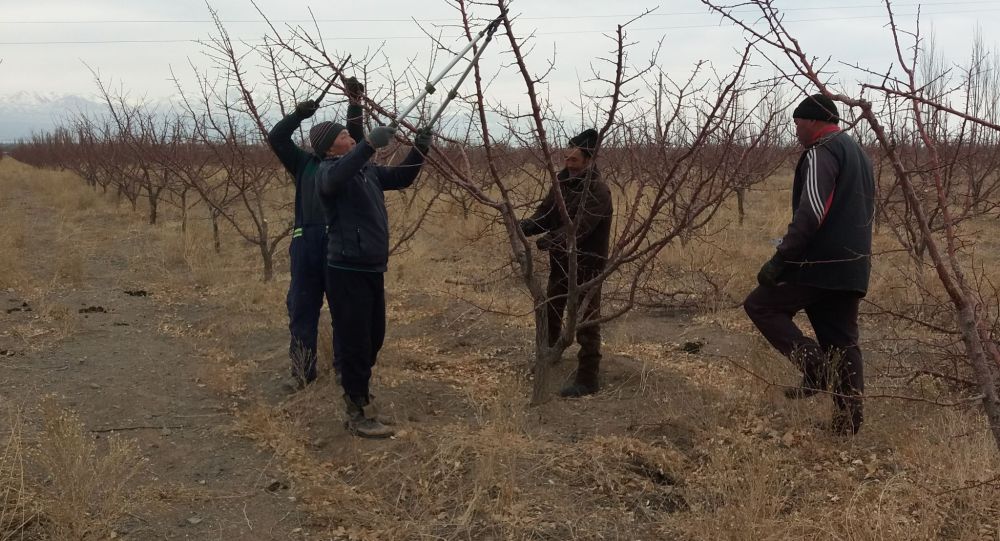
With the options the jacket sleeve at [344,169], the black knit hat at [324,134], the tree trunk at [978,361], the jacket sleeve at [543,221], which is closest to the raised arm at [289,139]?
the black knit hat at [324,134]

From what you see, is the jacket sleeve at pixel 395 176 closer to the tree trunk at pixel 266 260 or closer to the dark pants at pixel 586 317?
the dark pants at pixel 586 317

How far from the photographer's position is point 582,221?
3.85 meters

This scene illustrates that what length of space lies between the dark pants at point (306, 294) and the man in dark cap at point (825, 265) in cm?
223

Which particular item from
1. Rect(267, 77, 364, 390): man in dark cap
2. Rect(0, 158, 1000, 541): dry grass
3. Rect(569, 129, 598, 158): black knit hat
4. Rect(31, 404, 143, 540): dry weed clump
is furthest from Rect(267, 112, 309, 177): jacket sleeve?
Rect(31, 404, 143, 540): dry weed clump

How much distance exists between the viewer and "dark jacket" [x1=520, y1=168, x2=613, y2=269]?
12.2ft

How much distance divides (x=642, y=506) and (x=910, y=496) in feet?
2.92

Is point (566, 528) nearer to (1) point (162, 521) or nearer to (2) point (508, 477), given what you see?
(2) point (508, 477)

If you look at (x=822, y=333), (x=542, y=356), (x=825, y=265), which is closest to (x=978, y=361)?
(x=825, y=265)

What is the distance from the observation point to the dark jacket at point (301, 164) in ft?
12.9

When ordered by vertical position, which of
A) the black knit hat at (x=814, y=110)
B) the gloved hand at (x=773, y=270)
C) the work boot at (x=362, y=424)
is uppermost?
the black knit hat at (x=814, y=110)

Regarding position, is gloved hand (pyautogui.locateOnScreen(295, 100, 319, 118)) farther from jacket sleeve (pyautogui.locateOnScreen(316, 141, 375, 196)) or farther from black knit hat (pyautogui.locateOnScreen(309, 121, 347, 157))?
jacket sleeve (pyautogui.locateOnScreen(316, 141, 375, 196))

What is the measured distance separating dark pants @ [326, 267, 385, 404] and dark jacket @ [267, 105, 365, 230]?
736 mm

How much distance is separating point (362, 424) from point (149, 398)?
4.82 feet

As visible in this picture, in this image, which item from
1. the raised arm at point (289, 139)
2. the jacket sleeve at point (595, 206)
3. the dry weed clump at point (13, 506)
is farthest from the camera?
the raised arm at point (289, 139)
